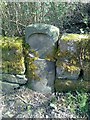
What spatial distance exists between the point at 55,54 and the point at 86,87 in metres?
0.46

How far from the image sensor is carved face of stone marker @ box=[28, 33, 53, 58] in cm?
316

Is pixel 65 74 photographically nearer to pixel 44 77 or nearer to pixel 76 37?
pixel 44 77

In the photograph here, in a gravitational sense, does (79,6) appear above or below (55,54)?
above

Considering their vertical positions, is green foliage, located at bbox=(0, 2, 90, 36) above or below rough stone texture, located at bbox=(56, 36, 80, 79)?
above

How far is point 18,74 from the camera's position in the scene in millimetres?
3273

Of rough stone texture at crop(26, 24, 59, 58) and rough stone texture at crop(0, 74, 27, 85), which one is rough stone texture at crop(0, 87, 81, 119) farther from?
rough stone texture at crop(26, 24, 59, 58)

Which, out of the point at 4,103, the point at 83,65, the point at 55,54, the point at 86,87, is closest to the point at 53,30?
the point at 55,54

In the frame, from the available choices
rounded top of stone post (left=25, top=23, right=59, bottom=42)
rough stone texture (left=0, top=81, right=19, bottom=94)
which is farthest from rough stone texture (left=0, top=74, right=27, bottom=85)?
rounded top of stone post (left=25, top=23, right=59, bottom=42)


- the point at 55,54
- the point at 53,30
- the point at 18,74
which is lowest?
the point at 18,74

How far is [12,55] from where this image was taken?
321cm

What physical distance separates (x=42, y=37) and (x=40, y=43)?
0.06 metres

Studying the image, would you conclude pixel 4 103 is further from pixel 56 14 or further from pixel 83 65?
pixel 56 14

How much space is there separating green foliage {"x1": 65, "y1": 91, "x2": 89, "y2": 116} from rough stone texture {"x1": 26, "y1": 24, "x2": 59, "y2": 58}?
19.7 inches

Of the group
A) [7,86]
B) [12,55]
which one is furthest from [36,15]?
[7,86]
